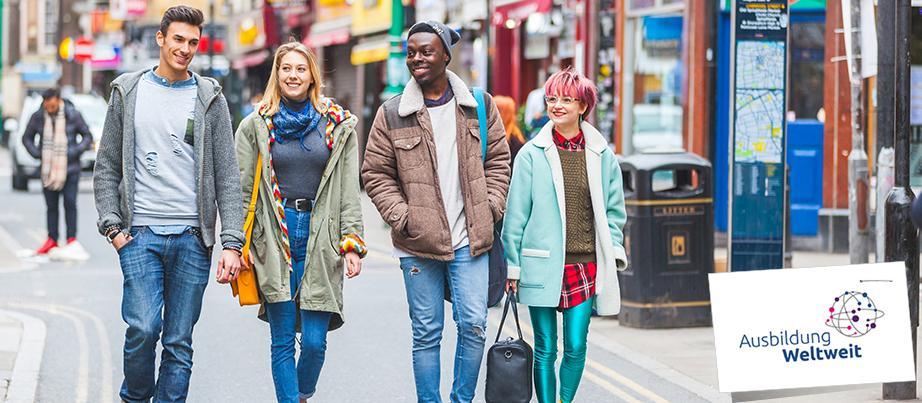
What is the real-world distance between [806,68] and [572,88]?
458 inches

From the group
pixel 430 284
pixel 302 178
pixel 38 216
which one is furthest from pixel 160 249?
pixel 38 216

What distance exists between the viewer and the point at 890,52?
8297 mm

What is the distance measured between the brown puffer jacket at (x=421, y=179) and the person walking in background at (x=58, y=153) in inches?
388

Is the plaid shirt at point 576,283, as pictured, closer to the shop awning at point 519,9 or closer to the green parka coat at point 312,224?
the green parka coat at point 312,224

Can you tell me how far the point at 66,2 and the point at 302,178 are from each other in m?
79.0

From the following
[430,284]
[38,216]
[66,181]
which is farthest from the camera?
[38,216]

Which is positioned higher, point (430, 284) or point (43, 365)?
point (430, 284)

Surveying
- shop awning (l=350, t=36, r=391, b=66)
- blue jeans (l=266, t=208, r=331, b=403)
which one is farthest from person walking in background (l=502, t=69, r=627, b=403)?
shop awning (l=350, t=36, r=391, b=66)

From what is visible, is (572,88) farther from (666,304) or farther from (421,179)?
(666,304)

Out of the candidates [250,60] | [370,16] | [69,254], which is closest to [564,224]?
[69,254]

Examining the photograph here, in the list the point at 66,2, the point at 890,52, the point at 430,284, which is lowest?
the point at 430,284

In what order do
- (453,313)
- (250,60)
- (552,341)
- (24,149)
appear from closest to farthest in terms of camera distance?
(453,313) < (552,341) < (24,149) < (250,60)

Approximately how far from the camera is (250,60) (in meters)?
46.1

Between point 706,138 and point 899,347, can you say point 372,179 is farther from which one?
point 706,138
